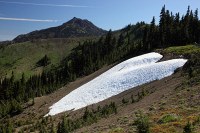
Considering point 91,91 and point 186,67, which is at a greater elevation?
point 186,67

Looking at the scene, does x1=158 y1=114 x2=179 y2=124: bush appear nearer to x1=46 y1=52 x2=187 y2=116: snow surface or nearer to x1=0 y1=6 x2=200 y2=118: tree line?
x1=46 y1=52 x2=187 y2=116: snow surface

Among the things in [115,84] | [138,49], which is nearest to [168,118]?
[115,84]

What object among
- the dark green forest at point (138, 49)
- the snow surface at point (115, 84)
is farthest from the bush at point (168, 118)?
the dark green forest at point (138, 49)

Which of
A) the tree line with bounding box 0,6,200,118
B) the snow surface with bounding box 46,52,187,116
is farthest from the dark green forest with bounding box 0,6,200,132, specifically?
the snow surface with bounding box 46,52,187,116

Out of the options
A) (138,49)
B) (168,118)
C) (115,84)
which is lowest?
(168,118)

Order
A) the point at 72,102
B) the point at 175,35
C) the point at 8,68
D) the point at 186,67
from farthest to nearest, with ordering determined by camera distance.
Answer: the point at 8,68 < the point at 175,35 < the point at 72,102 < the point at 186,67

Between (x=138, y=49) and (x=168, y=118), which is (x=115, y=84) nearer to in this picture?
(x=168, y=118)

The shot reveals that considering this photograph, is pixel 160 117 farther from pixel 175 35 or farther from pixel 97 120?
pixel 175 35

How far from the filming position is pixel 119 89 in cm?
6247

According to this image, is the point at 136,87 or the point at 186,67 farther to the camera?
the point at 136,87

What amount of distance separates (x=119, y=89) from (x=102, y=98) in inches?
166

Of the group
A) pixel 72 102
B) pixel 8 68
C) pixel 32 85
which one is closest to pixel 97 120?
pixel 72 102

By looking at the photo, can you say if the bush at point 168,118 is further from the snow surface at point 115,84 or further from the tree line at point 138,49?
the tree line at point 138,49

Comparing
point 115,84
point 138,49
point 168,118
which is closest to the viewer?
point 168,118
